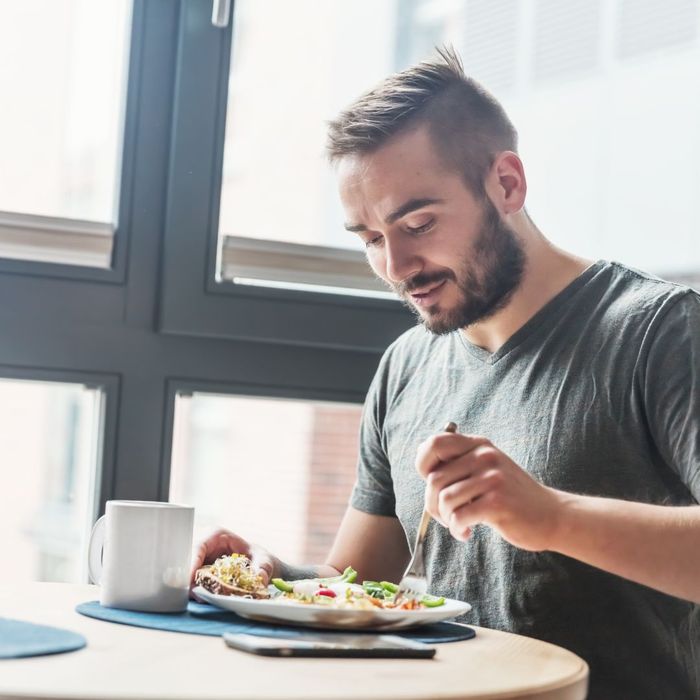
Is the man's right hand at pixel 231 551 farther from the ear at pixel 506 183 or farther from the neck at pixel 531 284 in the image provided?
the ear at pixel 506 183

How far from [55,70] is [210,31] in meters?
0.28

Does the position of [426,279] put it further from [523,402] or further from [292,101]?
[292,101]

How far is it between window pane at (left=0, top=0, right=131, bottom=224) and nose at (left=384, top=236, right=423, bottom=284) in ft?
1.95

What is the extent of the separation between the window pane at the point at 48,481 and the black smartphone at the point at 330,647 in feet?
2.93

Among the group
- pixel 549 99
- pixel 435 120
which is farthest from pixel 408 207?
pixel 549 99

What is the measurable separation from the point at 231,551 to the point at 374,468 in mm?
386

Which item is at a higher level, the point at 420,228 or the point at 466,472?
the point at 420,228

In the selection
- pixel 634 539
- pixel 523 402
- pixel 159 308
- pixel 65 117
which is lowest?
pixel 634 539

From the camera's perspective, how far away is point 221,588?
1.25 meters

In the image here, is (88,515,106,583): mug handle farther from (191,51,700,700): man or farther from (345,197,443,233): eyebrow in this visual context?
(345,197,443,233): eyebrow

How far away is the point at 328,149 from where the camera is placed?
161cm

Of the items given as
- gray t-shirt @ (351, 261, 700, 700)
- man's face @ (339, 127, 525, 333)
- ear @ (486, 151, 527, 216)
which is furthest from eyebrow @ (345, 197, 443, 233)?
gray t-shirt @ (351, 261, 700, 700)

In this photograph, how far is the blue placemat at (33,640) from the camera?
3.09 feet

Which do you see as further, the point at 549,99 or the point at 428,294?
A: the point at 549,99
